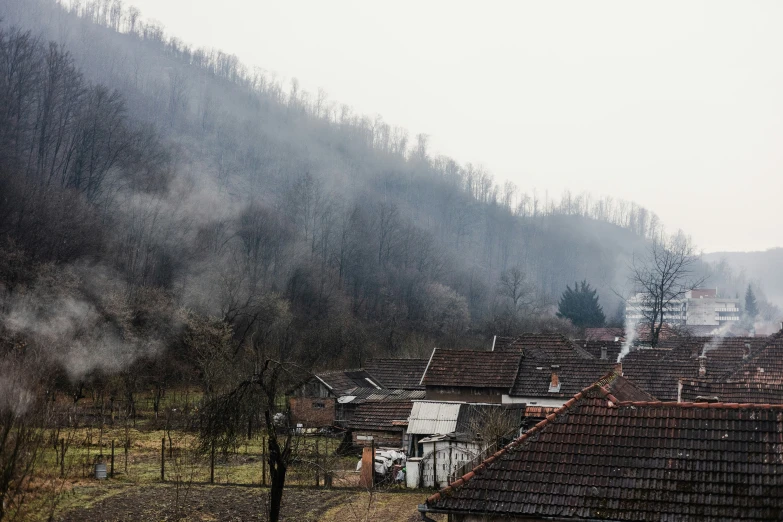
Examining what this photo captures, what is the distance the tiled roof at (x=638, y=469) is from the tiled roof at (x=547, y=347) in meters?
21.2

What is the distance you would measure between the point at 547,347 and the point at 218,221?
3625 cm

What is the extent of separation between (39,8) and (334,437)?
75.4 metres

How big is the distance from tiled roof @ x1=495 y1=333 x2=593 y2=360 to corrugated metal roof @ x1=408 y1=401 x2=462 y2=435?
6.81 m

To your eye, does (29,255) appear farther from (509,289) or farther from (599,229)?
(599,229)

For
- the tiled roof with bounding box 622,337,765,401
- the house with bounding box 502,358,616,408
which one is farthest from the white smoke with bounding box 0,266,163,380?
the tiled roof with bounding box 622,337,765,401

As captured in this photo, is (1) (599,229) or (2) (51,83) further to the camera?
(1) (599,229)

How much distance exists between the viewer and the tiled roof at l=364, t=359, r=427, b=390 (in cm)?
3900

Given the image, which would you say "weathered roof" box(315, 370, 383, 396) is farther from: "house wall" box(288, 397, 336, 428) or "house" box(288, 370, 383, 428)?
"house wall" box(288, 397, 336, 428)

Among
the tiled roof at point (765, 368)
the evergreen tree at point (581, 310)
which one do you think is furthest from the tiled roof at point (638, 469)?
the evergreen tree at point (581, 310)

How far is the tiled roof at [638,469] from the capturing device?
10.6m

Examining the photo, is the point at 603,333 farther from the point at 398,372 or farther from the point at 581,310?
the point at 398,372

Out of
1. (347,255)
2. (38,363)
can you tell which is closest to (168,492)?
(38,363)

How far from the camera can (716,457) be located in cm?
1121

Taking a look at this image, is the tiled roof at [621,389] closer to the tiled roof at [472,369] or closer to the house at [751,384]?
the house at [751,384]
